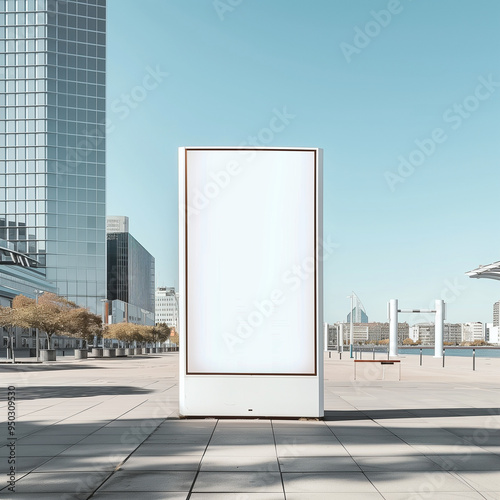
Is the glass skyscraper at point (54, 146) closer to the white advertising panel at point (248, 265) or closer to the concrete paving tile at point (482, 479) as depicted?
the white advertising panel at point (248, 265)

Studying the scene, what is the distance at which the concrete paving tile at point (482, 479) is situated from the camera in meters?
6.47

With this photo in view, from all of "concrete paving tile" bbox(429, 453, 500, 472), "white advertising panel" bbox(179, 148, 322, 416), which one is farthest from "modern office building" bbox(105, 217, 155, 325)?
"concrete paving tile" bbox(429, 453, 500, 472)

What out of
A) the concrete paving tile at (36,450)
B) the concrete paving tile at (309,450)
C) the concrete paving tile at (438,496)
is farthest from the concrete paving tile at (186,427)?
the concrete paving tile at (438,496)

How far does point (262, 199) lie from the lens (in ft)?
38.2

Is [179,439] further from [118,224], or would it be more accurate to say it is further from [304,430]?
[118,224]

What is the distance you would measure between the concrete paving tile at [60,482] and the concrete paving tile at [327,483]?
6.77 ft

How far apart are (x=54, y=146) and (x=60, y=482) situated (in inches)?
5337

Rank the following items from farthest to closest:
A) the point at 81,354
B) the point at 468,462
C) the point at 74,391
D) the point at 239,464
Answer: the point at 81,354 → the point at 74,391 → the point at 468,462 → the point at 239,464

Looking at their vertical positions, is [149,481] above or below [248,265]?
below

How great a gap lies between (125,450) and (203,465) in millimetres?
1470

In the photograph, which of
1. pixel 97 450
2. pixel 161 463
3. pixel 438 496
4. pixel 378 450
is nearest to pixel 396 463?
pixel 378 450

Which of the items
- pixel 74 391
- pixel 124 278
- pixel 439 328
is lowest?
pixel 439 328

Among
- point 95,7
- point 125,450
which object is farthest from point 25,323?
point 95,7

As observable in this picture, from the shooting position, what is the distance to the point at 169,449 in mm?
8469
